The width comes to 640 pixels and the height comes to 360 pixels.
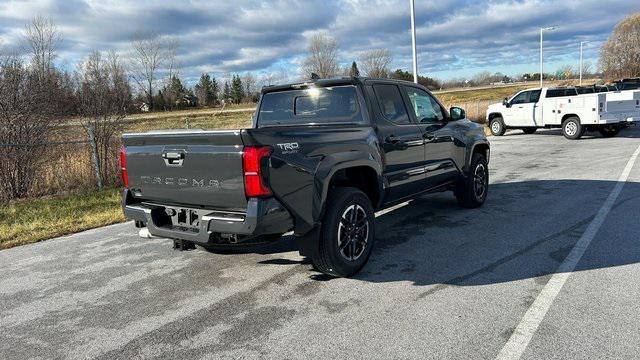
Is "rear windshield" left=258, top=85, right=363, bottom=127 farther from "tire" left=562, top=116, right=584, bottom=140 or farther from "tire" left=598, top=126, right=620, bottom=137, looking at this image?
"tire" left=598, top=126, right=620, bottom=137

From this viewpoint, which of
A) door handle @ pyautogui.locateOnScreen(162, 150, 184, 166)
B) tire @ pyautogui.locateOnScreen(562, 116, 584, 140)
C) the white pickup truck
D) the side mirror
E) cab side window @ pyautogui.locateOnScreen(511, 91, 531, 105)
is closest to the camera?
door handle @ pyautogui.locateOnScreen(162, 150, 184, 166)

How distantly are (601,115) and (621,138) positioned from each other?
1.29 metres

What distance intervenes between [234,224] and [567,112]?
57.0 ft

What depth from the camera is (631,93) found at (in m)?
16.7

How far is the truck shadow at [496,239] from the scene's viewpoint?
446 centimetres

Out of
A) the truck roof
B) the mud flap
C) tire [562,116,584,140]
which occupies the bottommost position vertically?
the mud flap

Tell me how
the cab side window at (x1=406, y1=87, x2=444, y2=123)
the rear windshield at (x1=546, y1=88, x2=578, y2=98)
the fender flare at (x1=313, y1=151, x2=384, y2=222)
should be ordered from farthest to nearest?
the rear windshield at (x1=546, y1=88, x2=578, y2=98), the cab side window at (x1=406, y1=87, x2=444, y2=123), the fender flare at (x1=313, y1=151, x2=384, y2=222)

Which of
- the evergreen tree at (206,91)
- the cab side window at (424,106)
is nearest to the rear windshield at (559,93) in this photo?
the cab side window at (424,106)

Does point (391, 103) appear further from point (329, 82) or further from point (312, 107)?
point (312, 107)

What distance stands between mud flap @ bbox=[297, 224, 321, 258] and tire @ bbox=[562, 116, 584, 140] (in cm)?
1643

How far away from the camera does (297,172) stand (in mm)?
3867

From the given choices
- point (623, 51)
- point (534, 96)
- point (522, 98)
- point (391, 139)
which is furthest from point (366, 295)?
point (623, 51)

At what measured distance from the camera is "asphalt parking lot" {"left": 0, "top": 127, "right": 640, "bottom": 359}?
3.23 m

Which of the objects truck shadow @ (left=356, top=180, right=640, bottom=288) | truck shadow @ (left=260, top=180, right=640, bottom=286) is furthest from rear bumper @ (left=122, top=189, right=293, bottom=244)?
truck shadow @ (left=356, top=180, right=640, bottom=288)
